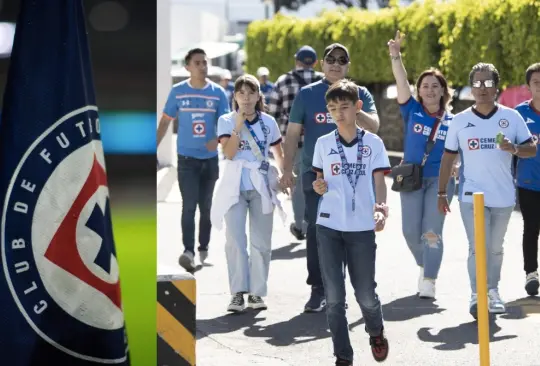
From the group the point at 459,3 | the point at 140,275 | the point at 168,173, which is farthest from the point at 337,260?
the point at 459,3

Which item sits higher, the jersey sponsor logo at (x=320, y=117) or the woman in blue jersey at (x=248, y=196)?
the jersey sponsor logo at (x=320, y=117)

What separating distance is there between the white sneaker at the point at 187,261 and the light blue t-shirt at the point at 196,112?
868mm

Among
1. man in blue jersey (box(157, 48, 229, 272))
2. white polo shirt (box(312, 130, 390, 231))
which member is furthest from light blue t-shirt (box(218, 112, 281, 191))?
white polo shirt (box(312, 130, 390, 231))

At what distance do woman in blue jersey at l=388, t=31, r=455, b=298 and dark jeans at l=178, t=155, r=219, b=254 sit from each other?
2185 millimetres

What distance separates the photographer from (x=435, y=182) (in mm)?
10109

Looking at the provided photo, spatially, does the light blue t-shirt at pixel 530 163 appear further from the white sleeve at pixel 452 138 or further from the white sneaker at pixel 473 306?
the white sneaker at pixel 473 306

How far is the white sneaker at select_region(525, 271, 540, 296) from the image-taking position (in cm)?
1006

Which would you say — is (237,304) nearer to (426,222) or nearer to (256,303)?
(256,303)

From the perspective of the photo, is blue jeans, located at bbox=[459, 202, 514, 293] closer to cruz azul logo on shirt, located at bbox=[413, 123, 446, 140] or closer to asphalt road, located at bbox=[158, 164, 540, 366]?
asphalt road, located at bbox=[158, 164, 540, 366]

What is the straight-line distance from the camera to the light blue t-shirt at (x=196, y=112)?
11.5m

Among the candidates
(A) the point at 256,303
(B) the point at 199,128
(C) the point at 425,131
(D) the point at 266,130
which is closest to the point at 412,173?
(C) the point at 425,131

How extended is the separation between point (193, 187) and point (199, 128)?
542 millimetres

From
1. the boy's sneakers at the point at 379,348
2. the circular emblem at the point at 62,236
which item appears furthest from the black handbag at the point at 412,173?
the circular emblem at the point at 62,236

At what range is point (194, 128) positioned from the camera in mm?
11555
